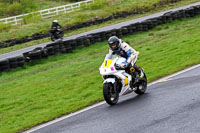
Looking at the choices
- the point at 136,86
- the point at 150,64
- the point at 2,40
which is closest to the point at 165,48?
the point at 150,64

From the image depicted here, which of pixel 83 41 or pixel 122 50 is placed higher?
pixel 122 50

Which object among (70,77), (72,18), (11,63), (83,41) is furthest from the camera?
(72,18)

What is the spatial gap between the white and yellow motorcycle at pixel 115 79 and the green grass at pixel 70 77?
3.70 ft

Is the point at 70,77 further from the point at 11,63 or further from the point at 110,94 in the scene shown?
the point at 110,94

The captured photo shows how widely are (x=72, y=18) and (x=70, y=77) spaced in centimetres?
2686

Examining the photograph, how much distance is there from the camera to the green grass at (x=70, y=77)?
10708 mm

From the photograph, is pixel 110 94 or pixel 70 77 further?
pixel 70 77

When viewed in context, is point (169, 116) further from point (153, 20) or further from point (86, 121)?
point (153, 20)

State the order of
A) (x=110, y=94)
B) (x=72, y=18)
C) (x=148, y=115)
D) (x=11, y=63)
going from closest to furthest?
(x=148, y=115)
(x=110, y=94)
(x=11, y=63)
(x=72, y=18)

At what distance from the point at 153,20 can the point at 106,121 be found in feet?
62.6

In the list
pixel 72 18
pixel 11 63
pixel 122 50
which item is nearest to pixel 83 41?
pixel 11 63

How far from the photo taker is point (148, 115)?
7891 mm

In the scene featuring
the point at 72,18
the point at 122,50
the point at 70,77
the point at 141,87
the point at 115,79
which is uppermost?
the point at 122,50

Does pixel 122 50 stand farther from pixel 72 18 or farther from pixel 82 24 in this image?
pixel 72 18
